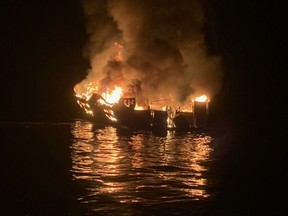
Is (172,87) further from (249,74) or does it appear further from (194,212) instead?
(194,212)

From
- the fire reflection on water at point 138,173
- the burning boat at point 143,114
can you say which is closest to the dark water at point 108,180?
the fire reflection on water at point 138,173

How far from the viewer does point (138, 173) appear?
16703 mm

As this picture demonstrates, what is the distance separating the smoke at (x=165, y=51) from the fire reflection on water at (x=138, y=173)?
95.3 feet

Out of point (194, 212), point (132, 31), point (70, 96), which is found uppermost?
point (132, 31)

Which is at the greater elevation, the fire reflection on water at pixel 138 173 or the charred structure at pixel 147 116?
the charred structure at pixel 147 116

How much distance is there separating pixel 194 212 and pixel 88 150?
13.9 meters

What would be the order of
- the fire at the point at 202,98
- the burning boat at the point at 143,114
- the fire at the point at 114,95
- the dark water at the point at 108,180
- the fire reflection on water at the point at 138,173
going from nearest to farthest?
the dark water at the point at 108,180
the fire reflection on water at the point at 138,173
the burning boat at the point at 143,114
the fire at the point at 202,98
the fire at the point at 114,95

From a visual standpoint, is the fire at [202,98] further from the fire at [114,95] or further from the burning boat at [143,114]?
the fire at [114,95]

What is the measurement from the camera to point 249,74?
74000mm

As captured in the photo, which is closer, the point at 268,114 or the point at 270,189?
the point at 270,189

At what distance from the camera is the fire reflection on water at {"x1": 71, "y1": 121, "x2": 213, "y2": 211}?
12656 mm

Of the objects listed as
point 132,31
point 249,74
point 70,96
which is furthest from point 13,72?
point 249,74

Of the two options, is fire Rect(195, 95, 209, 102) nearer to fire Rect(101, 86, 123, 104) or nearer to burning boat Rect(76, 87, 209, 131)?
burning boat Rect(76, 87, 209, 131)

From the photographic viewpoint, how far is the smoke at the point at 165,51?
55.2 metres
